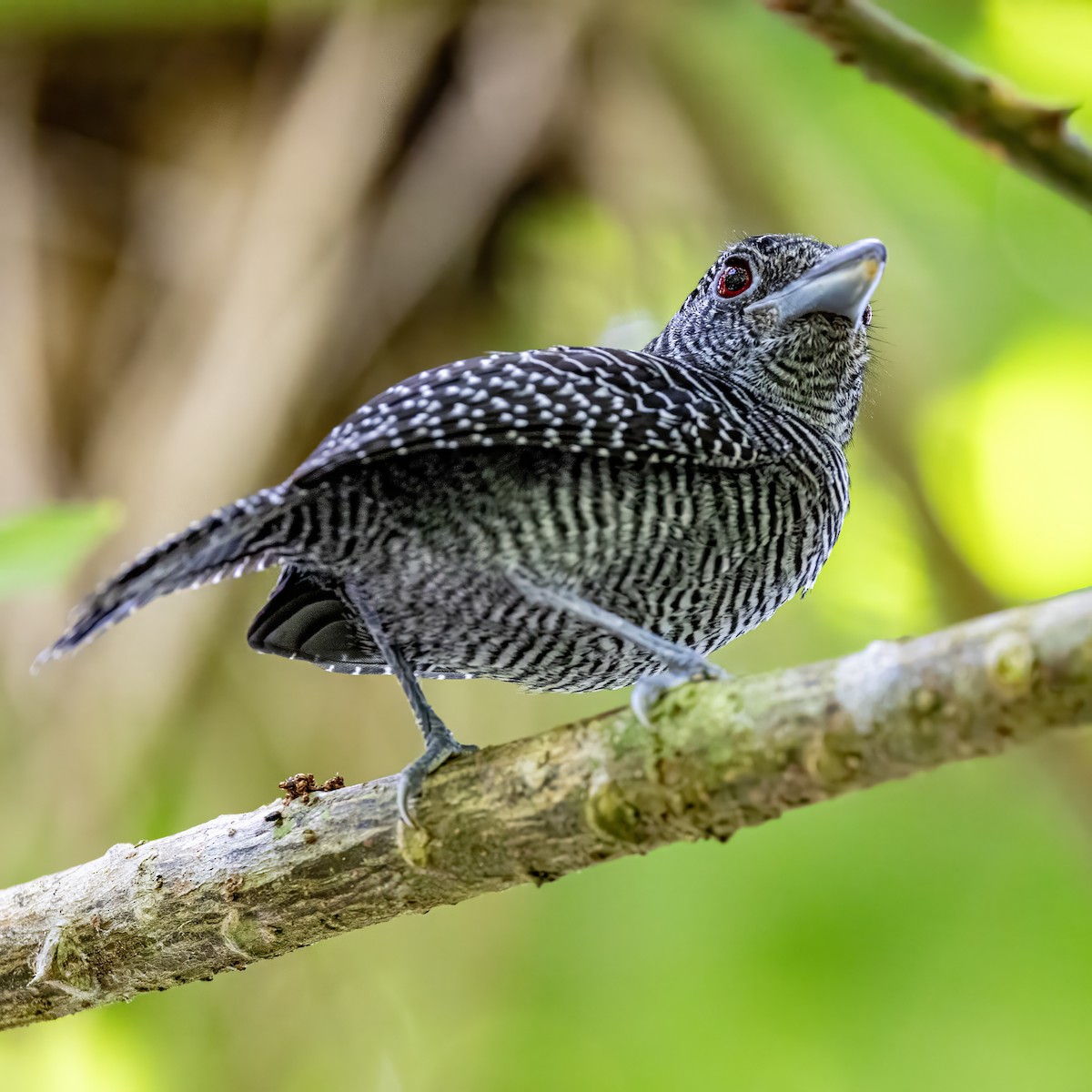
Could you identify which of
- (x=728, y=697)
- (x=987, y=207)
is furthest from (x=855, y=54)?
(x=987, y=207)

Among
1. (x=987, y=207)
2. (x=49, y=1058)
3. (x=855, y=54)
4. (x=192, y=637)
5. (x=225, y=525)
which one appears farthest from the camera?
(x=987, y=207)

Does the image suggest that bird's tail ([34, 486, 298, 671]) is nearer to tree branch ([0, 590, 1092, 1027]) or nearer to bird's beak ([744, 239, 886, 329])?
tree branch ([0, 590, 1092, 1027])

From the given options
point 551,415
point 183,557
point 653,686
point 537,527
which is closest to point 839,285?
point 551,415

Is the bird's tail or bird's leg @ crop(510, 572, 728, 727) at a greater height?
bird's leg @ crop(510, 572, 728, 727)

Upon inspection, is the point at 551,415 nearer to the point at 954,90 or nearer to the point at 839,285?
the point at 839,285

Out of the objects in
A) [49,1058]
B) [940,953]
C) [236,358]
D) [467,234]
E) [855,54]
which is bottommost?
[49,1058]

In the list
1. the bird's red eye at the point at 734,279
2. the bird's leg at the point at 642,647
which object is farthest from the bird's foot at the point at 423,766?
the bird's red eye at the point at 734,279

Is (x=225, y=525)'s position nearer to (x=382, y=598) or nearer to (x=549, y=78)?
(x=382, y=598)

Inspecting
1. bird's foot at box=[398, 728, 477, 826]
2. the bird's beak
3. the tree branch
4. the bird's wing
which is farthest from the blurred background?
bird's foot at box=[398, 728, 477, 826]
